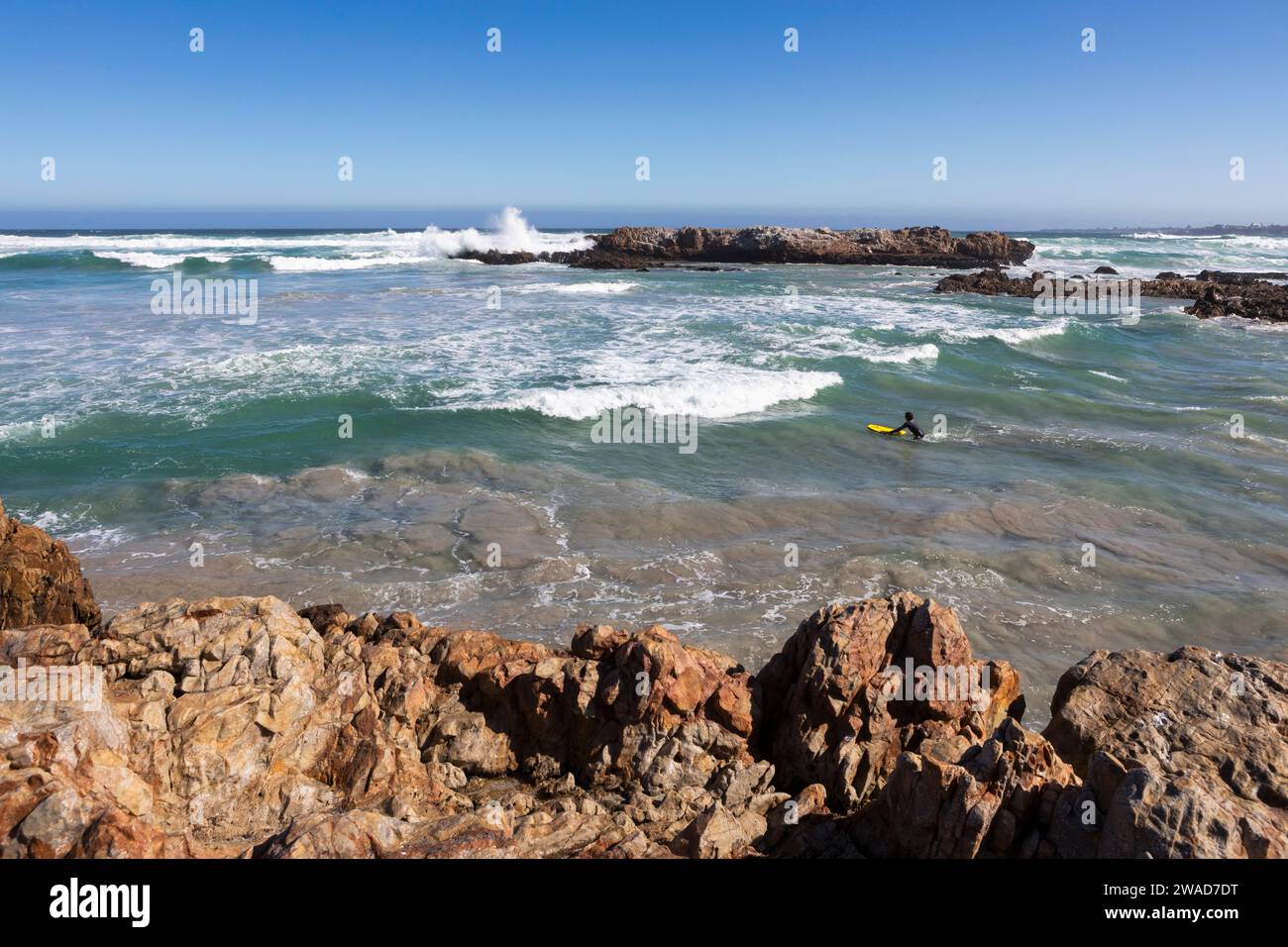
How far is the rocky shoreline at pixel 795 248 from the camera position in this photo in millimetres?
60219

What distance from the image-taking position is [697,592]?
957 centimetres

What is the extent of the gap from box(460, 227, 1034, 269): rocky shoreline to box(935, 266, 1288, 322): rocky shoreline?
12859 millimetres

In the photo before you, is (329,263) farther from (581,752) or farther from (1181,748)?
(1181,748)

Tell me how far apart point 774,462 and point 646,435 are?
291 cm

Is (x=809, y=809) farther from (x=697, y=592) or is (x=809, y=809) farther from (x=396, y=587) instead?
(x=396, y=587)

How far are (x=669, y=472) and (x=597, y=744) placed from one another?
8.53 metres

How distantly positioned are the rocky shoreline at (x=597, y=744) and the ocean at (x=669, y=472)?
7.22 feet

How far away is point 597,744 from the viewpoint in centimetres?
582
